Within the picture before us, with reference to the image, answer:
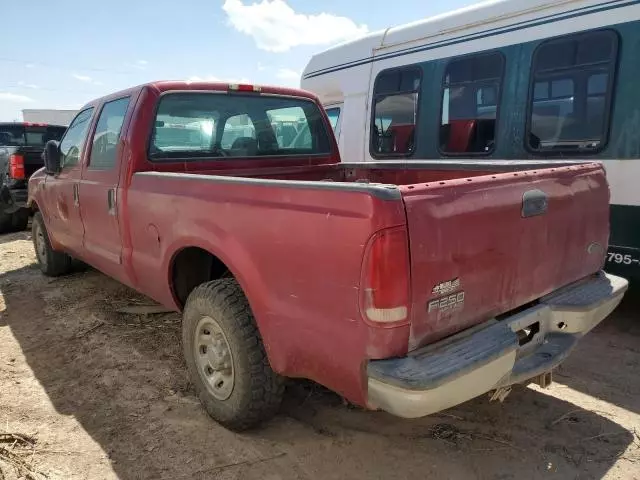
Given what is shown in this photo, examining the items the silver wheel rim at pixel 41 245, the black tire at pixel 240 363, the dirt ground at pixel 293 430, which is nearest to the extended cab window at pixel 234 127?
the black tire at pixel 240 363

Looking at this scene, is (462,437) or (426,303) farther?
(462,437)

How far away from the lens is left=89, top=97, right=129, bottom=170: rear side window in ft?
12.8

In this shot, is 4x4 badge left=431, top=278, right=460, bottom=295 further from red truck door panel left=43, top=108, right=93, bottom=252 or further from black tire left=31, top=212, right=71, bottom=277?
black tire left=31, top=212, right=71, bottom=277

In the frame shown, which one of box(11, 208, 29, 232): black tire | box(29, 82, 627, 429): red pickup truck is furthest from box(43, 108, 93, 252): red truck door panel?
box(11, 208, 29, 232): black tire

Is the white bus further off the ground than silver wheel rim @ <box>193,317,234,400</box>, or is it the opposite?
the white bus

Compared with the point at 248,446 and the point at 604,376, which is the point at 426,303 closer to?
the point at 248,446

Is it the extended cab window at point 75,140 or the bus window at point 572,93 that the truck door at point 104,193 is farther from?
the bus window at point 572,93

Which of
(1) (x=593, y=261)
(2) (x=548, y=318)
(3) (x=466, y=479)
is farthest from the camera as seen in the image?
(1) (x=593, y=261)

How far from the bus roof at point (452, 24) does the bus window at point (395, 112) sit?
38 centimetres

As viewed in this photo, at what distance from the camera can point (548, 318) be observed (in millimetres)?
2650

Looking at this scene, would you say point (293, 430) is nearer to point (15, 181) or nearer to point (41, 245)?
point (41, 245)

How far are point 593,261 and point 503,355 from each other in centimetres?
123

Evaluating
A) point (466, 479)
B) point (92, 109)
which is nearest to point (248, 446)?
point (466, 479)

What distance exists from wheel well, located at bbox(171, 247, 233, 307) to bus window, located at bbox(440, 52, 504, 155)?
11.0 ft
